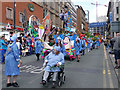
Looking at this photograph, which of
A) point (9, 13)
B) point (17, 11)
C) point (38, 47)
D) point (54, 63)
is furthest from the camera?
point (17, 11)

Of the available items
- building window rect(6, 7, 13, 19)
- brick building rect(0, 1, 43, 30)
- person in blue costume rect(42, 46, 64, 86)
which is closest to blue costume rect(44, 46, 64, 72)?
person in blue costume rect(42, 46, 64, 86)

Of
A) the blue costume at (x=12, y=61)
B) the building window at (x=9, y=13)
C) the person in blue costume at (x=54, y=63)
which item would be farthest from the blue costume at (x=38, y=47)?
the building window at (x=9, y=13)

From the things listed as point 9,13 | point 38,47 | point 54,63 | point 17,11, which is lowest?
point 54,63

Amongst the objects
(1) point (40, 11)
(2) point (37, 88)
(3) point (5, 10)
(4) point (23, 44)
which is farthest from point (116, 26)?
(1) point (40, 11)

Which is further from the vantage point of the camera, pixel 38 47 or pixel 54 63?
pixel 38 47

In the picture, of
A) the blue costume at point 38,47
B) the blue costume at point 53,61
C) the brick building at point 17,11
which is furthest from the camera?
the brick building at point 17,11

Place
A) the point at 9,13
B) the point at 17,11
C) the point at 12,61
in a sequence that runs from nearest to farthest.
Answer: the point at 12,61 < the point at 9,13 < the point at 17,11

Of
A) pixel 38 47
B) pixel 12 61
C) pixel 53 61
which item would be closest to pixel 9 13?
pixel 38 47

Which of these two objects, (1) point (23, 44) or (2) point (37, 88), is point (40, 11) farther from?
(2) point (37, 88)

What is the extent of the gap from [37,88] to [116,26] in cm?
698

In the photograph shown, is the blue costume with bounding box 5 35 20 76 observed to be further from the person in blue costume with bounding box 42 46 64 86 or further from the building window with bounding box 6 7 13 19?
the building window with bounding box 6 7 13 19

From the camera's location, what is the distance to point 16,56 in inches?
206

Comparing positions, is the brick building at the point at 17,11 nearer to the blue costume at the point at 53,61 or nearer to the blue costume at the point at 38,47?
the blue costume at the point at 38,47

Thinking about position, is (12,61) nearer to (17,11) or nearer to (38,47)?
(38,47)
